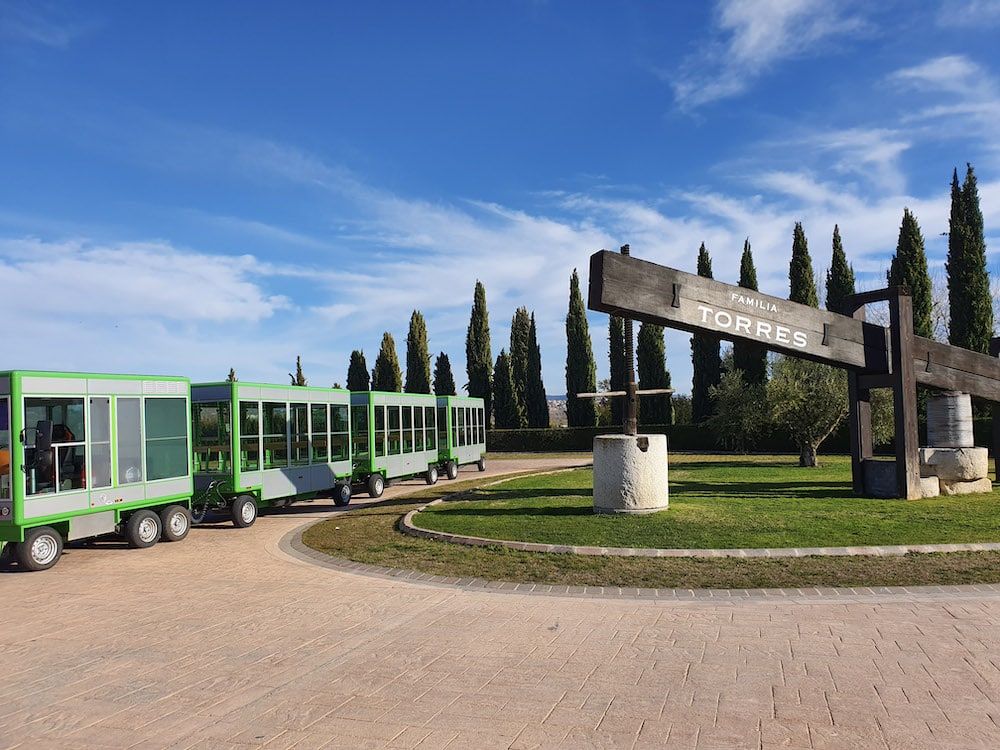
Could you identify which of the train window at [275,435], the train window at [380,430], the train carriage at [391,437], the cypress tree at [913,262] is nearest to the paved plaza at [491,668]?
the train window at [275,435]

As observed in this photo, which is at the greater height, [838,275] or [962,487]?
[838,275]

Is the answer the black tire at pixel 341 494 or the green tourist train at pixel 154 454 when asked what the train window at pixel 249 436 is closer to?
the green tourist train at pixel 154 454

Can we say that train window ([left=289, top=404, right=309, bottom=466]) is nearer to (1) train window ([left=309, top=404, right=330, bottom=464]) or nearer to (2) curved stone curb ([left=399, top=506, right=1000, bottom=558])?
(1) train window ([left=309, top=404, right=330, bottom=464])

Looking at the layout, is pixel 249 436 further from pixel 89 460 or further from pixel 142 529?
pixel 89 460

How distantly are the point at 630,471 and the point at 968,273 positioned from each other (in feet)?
98.9

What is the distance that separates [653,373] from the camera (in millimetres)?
43875

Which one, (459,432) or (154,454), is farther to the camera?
(459,432)

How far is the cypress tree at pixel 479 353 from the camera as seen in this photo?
49.8 meters

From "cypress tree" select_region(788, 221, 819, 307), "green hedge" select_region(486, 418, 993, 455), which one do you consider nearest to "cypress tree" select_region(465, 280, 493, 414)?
"green hedge" select_region(486, 418, 993, 455)

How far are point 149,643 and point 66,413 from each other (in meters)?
5.41

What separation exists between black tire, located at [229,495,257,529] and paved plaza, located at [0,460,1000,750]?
16.6 feet

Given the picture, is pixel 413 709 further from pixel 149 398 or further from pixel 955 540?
pixel 149 398

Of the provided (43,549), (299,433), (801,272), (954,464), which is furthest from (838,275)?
(43,549)

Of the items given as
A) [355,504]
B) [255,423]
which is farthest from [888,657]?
[355,504]
